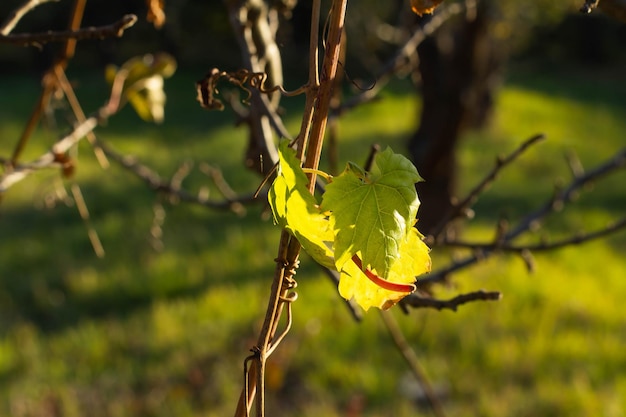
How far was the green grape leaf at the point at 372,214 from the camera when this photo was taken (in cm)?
45

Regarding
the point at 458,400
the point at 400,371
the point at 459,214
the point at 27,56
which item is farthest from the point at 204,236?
the point at 27,56

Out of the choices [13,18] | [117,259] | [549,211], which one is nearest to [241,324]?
[117,259]

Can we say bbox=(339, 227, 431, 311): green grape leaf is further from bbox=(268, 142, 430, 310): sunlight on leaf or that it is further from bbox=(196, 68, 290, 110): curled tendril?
bbox=(196, 68, 290, 110): curled tendril

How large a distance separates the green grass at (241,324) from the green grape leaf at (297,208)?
146 cm

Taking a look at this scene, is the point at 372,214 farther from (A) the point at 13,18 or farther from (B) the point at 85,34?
(A) the point at 13,18

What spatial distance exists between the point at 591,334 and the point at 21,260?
10.2 ft

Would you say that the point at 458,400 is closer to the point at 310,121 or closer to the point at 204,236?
the point at 204,236

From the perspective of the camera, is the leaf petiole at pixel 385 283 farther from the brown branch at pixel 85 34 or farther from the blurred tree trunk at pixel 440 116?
the blurred tree trunk at pixel 440 116

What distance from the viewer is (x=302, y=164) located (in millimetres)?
466

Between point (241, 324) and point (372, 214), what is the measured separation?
2.98 metres

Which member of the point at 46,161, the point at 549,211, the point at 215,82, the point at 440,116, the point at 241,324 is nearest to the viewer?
the point at 215,82

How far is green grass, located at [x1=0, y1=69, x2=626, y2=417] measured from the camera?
282 centimetres

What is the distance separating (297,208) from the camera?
45cm

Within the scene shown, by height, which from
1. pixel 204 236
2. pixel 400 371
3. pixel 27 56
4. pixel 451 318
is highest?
pixel 27 56
